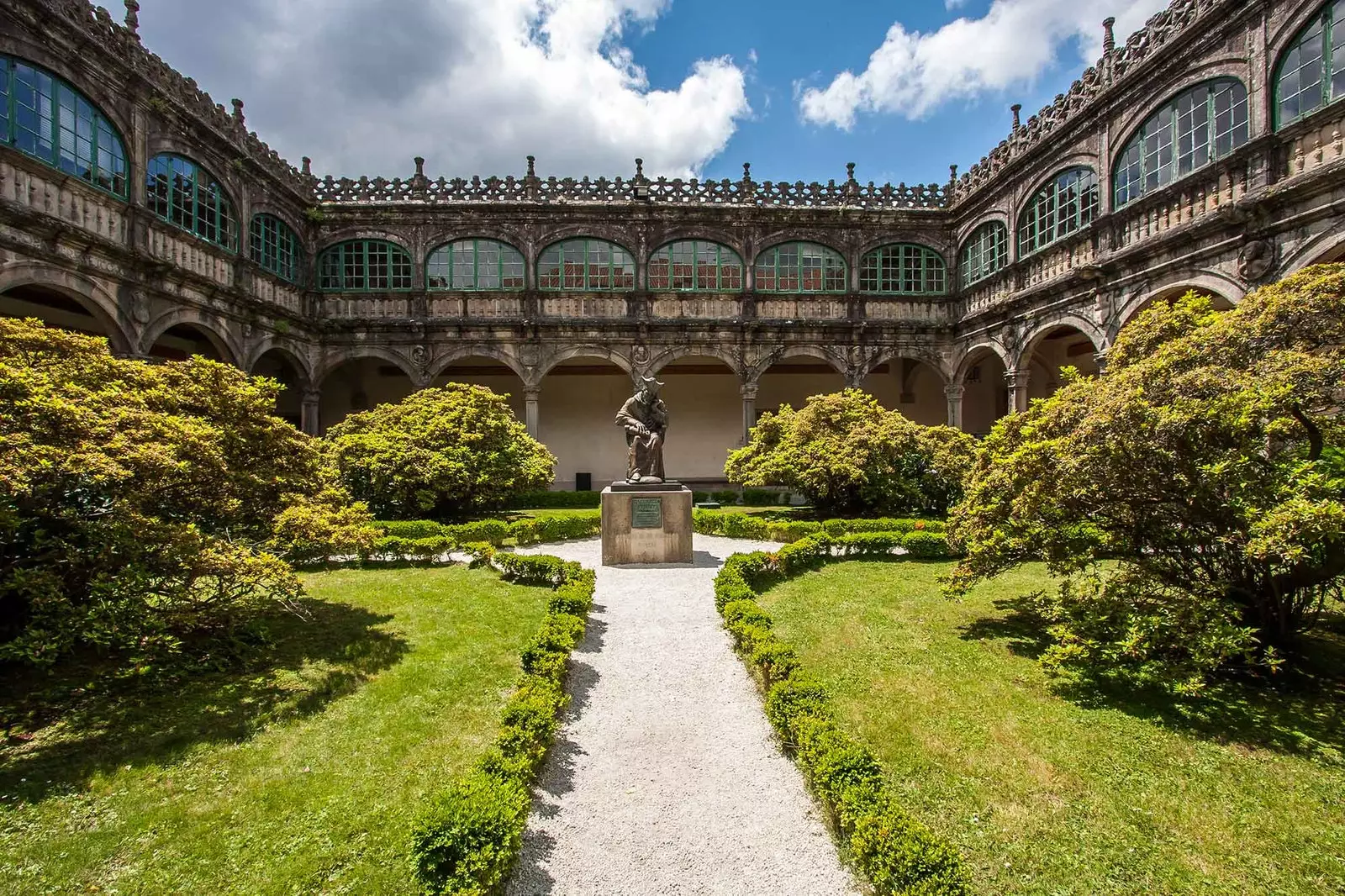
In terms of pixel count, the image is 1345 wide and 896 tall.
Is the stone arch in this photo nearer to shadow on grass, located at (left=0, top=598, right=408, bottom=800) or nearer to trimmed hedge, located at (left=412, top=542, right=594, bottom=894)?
shadow on grass, located at (left=0, top=598, right=408, bottom=800)

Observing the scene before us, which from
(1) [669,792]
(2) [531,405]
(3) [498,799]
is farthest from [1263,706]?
(2) [531,405]

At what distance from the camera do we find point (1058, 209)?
49.9 ft

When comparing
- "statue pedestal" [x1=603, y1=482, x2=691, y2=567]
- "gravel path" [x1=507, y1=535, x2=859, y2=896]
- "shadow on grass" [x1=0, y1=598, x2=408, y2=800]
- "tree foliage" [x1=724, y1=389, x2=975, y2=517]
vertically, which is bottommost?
"gravel path" [x1=507, y1=535, x2=859, y2=896]

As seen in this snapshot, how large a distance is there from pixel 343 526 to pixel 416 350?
1436cm

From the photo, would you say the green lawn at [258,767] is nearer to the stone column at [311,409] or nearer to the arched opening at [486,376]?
the stone column at [311,409]

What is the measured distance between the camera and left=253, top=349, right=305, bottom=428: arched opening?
61.6 feet

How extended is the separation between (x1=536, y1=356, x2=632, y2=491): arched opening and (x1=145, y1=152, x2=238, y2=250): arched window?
10.1 meters

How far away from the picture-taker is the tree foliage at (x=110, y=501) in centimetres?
430

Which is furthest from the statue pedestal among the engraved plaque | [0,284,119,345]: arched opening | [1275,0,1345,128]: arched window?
[1275,0,1345,128]: arched window

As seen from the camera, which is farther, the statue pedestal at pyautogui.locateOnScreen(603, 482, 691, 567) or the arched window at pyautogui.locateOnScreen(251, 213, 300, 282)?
the arched window at pyautogui.locateOnScreen(251, 213, 300, 282)

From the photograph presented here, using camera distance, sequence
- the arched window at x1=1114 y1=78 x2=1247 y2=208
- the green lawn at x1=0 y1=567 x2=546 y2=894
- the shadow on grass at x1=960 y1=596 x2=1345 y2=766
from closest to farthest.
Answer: the green lawn at x1=0 y1=567 x2=546 y2=894 → the shadow on grass at x1=960 y1=596 x2=1345 y2=766 → the arched window at x1=1114 y1=78 x2=1247 y2=208

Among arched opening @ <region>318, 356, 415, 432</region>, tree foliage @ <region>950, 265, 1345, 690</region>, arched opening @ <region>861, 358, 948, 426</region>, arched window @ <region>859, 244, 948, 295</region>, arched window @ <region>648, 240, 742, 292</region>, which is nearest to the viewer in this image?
tree foliage @ <region>950, 265, 1345, 690</region>

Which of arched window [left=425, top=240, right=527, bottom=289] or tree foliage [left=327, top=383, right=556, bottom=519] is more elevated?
arched window [left=425, top=240, right=527, bottom=289]

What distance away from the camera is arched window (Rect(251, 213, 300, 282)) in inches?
656
